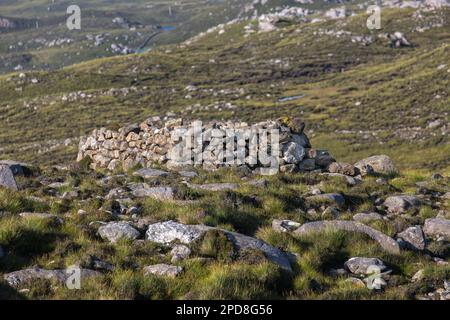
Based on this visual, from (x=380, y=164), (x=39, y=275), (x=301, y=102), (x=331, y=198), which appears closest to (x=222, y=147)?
(x=380, y=164)

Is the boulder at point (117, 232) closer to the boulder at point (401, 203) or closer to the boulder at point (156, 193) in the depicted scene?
the boulder at point (156, 193)

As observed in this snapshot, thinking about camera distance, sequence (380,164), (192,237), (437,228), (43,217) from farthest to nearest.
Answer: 1. (380,164)
2. (437,228)
3. (43,217)
4. (192,237)

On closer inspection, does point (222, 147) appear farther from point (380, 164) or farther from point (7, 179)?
point (7, 179)

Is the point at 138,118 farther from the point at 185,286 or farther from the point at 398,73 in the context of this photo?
the point at 185,286

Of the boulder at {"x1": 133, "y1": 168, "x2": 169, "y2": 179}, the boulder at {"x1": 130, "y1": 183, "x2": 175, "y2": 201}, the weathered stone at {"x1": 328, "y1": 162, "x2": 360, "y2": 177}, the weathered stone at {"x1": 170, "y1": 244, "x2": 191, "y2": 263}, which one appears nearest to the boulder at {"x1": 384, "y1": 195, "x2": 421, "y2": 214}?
the weathered stone at {"x1": 328, "y1": 162, "x2": 360, "y2": 177}

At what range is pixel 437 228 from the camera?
12195 mm

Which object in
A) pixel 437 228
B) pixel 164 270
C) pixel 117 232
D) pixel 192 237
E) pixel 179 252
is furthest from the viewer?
pixel 437 228

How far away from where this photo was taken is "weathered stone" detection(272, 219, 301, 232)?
451 inches

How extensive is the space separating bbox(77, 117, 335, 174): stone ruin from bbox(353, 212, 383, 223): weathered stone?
20.5 feet

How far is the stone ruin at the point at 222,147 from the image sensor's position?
19.5 meters

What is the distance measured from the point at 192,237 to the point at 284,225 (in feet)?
8.18

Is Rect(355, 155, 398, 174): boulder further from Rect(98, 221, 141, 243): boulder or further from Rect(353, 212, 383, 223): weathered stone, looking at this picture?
Rect(98, 221, 141, 243): boulder

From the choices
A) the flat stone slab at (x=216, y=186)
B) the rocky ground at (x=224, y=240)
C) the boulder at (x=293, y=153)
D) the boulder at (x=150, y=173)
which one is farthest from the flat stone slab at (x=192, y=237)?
the boulder at (x=293, y=153)

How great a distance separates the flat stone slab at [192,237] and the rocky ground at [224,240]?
0.02 meters
